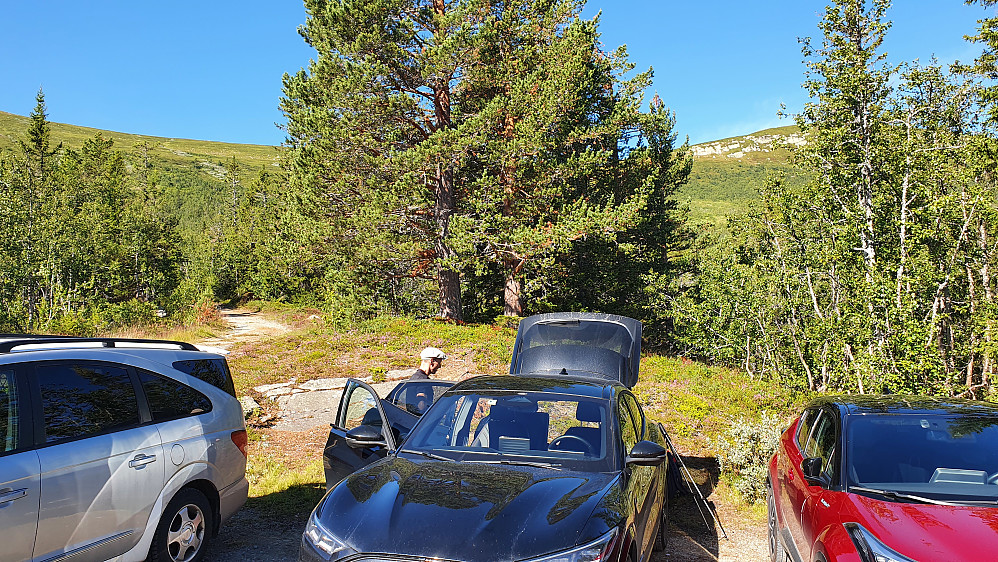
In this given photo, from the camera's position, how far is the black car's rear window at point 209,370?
5.13 meters

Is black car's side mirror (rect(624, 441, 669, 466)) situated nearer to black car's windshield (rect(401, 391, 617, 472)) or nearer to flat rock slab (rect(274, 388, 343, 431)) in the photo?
black car's windshield (rect(401, 391, 617, 472))

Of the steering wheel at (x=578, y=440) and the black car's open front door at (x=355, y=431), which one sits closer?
the steering wheel at (x=578, y=440)

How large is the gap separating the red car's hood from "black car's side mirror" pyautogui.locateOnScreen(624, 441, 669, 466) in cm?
107

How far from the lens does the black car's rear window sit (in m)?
5.13

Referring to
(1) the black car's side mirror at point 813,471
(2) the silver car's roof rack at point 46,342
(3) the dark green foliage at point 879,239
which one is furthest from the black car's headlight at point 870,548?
A: (3) the dark green foliage at point 879,239

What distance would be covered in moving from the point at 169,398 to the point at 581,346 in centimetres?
511

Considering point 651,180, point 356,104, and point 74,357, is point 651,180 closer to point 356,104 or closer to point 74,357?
point 356,104

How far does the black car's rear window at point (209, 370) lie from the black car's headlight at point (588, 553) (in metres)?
3.41

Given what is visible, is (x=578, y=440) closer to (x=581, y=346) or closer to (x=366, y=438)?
(x=366, y=438)

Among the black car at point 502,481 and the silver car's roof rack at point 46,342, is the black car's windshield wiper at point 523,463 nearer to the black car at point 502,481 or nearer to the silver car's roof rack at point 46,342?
the black car at point 502,481

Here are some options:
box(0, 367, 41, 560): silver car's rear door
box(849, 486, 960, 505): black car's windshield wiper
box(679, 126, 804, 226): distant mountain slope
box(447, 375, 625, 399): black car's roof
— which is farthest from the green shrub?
box(679, 126, 804, 226): distant mountain slope

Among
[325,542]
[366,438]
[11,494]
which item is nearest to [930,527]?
[325,542]

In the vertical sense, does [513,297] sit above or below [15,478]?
below

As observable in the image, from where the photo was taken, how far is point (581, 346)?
838 cm
